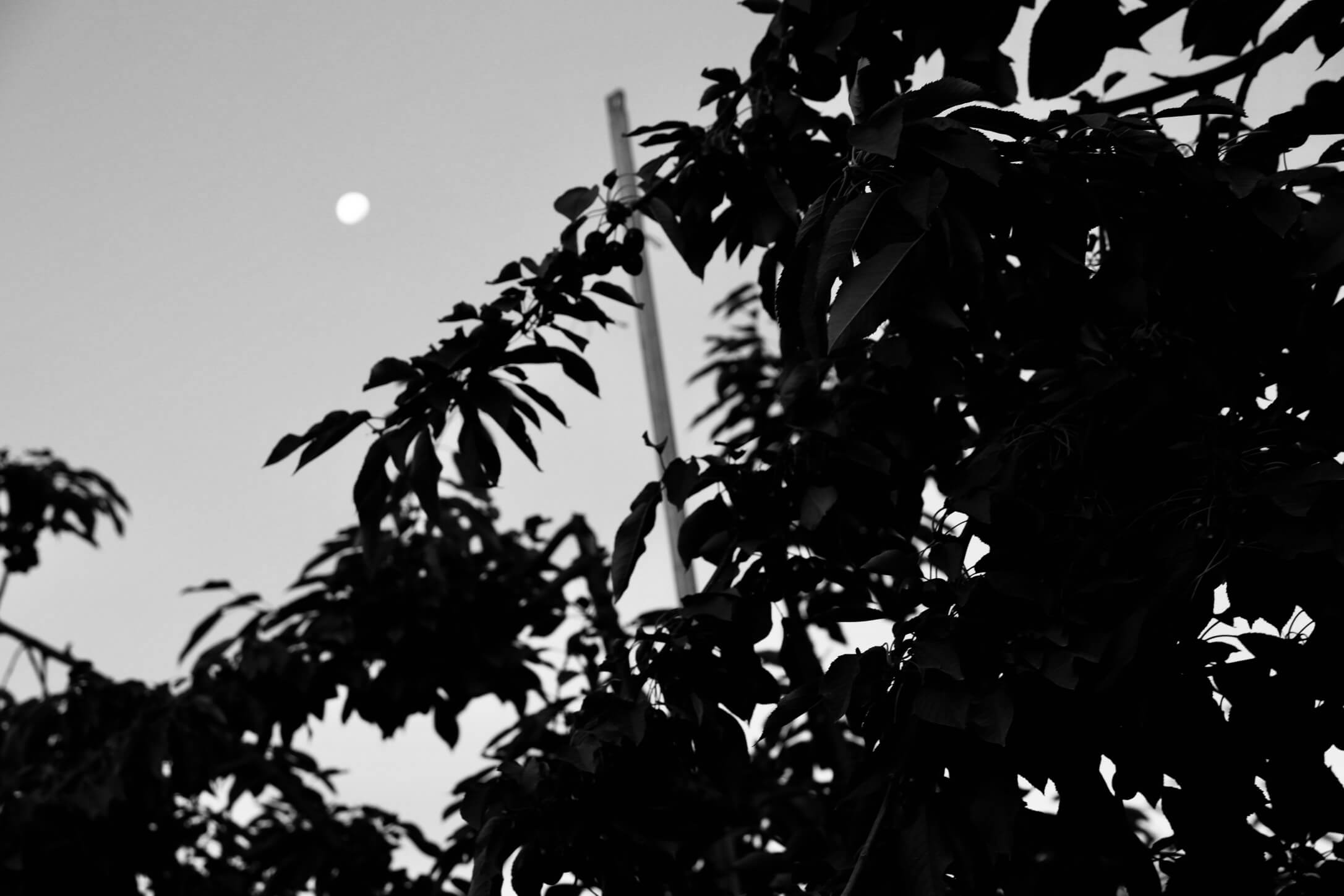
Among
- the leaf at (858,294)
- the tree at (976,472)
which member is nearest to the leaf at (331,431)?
the tree at (976,472)

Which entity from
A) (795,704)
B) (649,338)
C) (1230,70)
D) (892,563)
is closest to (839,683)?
(795,704)

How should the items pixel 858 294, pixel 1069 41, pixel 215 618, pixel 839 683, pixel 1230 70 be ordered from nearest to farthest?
1. pixel 858 294
2. pixel 839 683
3. pixel 1069 41
4. pixel 1230 70
5. pixel 215 618

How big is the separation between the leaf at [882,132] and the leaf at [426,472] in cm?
83

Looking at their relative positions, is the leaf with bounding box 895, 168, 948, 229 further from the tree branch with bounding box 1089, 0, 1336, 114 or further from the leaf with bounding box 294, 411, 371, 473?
the leaf with bounding box 294, 411, 371, 473

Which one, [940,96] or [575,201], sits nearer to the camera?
[940,96]

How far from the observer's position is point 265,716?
2.88 meters

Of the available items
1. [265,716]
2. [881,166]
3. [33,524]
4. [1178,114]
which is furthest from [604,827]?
[33,524]

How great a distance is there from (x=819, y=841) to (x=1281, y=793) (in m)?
0.80

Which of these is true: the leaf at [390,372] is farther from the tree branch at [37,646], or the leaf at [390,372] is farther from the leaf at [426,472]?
the tree branch at [37,646]

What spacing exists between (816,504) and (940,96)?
676 mm

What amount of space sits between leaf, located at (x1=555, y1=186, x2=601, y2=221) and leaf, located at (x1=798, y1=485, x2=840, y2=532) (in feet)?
1.74

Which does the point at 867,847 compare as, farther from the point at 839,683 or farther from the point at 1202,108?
the point at 1202,108

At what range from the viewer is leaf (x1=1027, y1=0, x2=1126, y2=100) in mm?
1521

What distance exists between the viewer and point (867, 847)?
134cm
